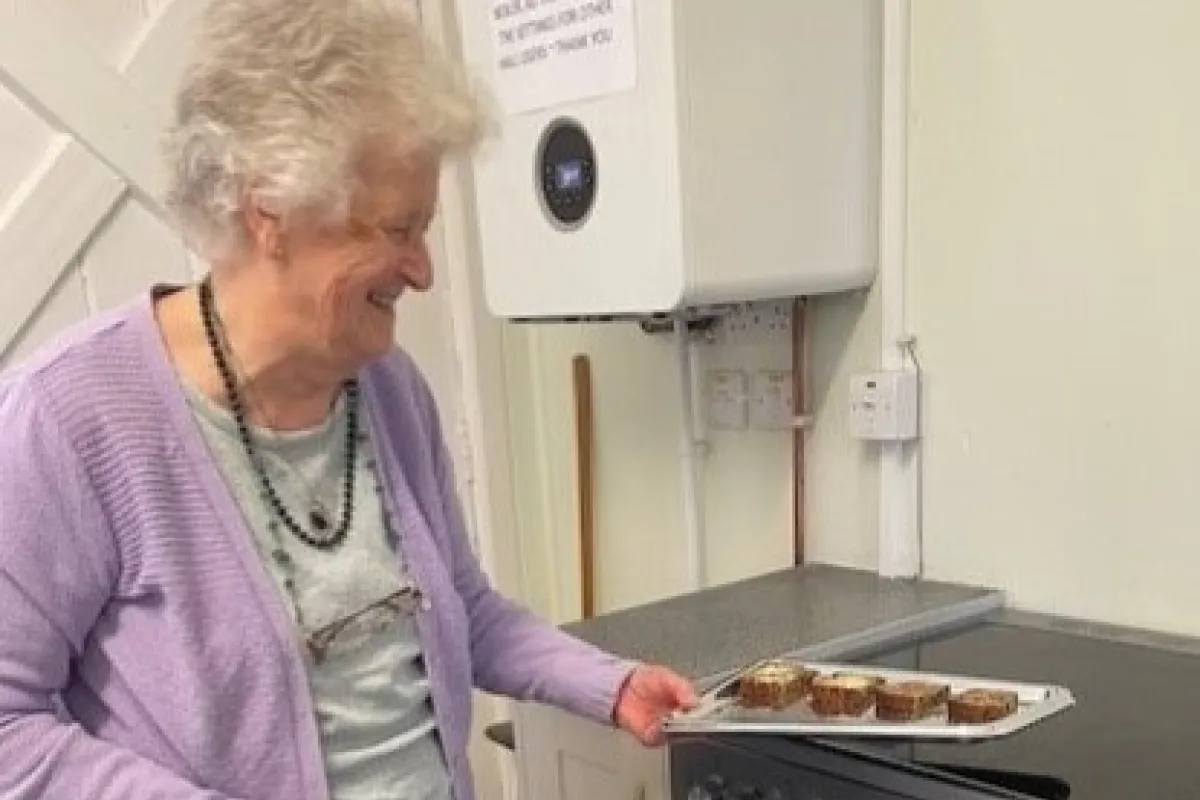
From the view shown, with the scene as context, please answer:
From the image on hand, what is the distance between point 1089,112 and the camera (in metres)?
1.52

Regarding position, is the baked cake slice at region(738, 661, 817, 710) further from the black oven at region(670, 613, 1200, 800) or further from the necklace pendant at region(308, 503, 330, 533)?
the necklace pendant at region(308, 503, 330, 533)

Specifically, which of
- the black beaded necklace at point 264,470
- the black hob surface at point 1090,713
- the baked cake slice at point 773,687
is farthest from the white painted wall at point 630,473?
the black beaded necklace at point 264,470

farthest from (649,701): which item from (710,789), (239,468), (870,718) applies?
(239,468)

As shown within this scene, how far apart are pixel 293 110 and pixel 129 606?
0.41 m

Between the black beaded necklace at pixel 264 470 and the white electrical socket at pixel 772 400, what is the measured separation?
82cm

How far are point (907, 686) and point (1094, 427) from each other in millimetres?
501

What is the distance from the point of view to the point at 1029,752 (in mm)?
1178

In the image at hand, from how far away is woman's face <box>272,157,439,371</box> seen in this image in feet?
3.46

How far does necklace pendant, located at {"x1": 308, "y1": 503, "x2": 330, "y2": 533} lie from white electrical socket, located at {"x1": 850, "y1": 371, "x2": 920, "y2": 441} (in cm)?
83

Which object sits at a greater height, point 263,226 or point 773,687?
point 263,226

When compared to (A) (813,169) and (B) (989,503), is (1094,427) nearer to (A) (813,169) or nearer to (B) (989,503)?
(B) (989,503)

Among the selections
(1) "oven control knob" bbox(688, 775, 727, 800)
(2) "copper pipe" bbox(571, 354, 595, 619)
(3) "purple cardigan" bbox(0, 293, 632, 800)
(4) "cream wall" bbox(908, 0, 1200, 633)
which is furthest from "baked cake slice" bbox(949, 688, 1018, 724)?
(2) "copper pipe" bbox(571, 354, 595, 619)

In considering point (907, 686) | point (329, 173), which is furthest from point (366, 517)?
point (907, 686)

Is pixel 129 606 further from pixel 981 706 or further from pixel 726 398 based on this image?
pixel 726 398
